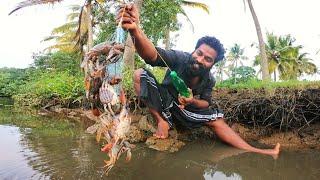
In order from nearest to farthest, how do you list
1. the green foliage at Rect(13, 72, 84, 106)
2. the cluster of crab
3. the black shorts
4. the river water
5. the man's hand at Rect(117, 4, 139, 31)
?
the cluster of crab
the man's hand at Rect(117, 4, 139, 31)
the river water
the black shorts
the green foliage at Rect(13, 72, 84, 106)

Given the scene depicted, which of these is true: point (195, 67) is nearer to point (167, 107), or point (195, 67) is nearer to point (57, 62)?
point (167, 107)

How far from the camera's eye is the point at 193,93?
16.1 feet

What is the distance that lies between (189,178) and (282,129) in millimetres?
3215

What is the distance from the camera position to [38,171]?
345 cm

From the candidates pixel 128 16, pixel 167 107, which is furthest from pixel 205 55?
pixel 128 16

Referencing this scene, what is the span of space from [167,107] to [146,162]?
3.74 ft

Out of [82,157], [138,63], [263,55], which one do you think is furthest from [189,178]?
[138,63]

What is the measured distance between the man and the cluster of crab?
148 cm

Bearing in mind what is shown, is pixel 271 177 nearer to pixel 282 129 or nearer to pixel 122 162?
pixel 122 162

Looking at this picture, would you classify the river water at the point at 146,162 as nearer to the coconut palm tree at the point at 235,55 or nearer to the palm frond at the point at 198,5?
the palm frond at the point at 198,5

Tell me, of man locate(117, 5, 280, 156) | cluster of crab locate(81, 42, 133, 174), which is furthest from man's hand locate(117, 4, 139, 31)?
man locate(117, 5, 280, 156)

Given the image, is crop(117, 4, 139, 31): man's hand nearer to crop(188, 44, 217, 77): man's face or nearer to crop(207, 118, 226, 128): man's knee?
crop(188, 44, 217, 77): man's face

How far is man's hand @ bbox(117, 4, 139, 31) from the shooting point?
2.59m

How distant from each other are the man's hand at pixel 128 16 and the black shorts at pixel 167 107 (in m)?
2.11
